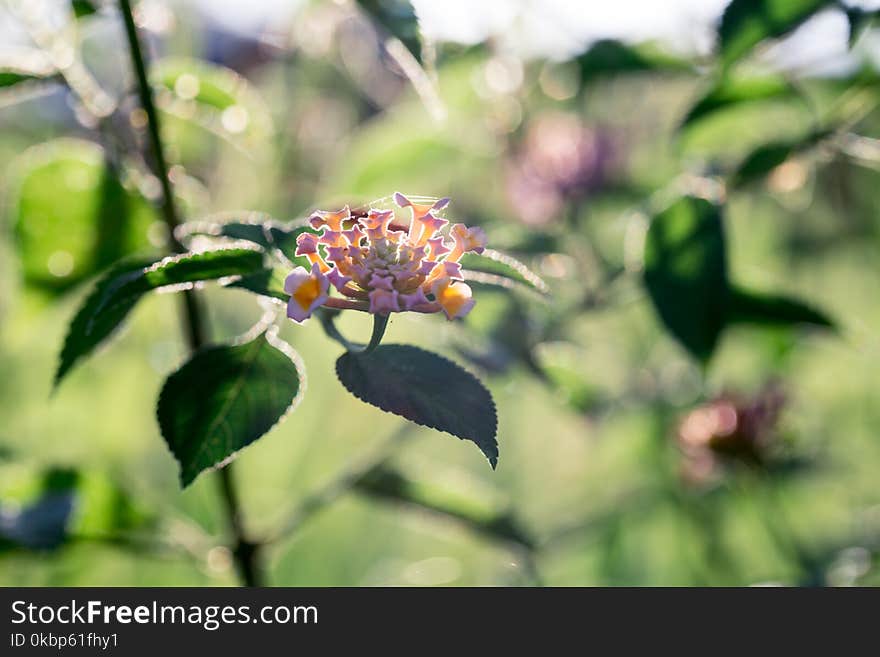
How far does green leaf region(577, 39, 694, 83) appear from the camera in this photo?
65 centimetres

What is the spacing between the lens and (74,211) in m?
0.58

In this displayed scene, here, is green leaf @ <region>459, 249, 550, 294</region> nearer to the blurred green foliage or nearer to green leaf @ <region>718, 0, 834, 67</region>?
the blurred green foliage

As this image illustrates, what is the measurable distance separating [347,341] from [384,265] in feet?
0.11

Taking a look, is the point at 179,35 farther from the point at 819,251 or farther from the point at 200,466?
the point at 819,251

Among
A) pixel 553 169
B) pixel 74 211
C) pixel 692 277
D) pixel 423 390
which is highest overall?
pixel 553 169

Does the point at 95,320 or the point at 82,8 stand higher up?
the point at 82,8

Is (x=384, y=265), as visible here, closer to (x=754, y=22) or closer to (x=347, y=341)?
(x=347, y=341)

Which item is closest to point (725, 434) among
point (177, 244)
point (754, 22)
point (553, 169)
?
point (553, 169)

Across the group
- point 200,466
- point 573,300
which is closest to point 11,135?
point 573,300

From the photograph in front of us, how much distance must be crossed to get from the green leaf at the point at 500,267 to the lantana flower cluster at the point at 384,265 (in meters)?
0.02

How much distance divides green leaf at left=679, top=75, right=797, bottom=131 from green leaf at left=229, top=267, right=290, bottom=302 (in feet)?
1.02

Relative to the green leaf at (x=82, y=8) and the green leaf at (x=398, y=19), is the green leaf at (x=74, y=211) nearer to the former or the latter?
the green leaf at (x=82, y=8)

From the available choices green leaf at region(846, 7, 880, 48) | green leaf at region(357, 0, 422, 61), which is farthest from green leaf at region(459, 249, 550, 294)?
green leaf at region(846, 7, 880, 48)
